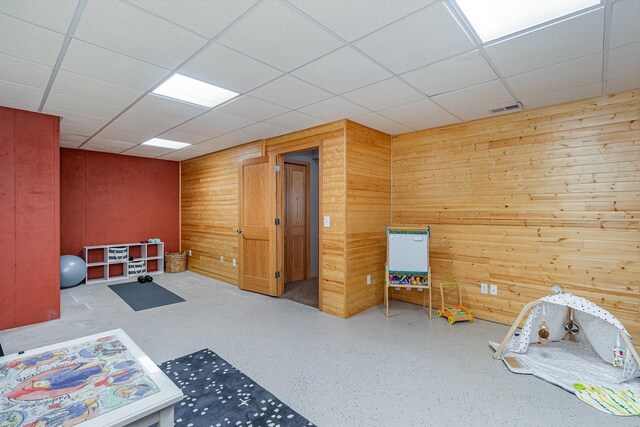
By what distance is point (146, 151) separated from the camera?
20.2ft

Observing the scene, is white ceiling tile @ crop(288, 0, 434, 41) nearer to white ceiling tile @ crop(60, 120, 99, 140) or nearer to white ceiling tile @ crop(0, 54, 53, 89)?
white ceiling tile @ crop(0, 54, 53, 89)

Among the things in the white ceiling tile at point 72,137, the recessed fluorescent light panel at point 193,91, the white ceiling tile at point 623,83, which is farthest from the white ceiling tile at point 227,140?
the white ceiling tile at point 623,83

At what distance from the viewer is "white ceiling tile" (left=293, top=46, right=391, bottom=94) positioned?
7.85ft

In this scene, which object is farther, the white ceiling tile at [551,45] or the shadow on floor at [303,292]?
the shadow on floor at [303,292]

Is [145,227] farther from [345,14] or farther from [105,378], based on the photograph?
[345,14]

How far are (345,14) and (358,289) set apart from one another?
3.23 metres

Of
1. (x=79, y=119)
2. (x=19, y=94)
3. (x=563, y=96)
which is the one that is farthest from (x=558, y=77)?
(x=79, y=119)

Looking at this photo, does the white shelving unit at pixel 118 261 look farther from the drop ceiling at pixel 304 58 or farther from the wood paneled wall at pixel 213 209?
the drop ceiling at pixel 304 58

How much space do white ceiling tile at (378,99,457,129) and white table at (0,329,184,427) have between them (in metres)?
3.31

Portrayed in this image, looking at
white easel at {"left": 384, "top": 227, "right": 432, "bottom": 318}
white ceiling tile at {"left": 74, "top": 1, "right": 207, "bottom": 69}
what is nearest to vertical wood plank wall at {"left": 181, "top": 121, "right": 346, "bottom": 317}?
white easel at {"left": 384, "top": 227, "right": 432, "bottom": 318}

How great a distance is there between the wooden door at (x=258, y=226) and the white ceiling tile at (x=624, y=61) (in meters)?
3.96

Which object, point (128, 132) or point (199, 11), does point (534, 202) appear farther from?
point (128, 132)

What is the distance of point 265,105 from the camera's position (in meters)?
3.45

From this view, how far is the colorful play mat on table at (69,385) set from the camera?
132 centimetres
